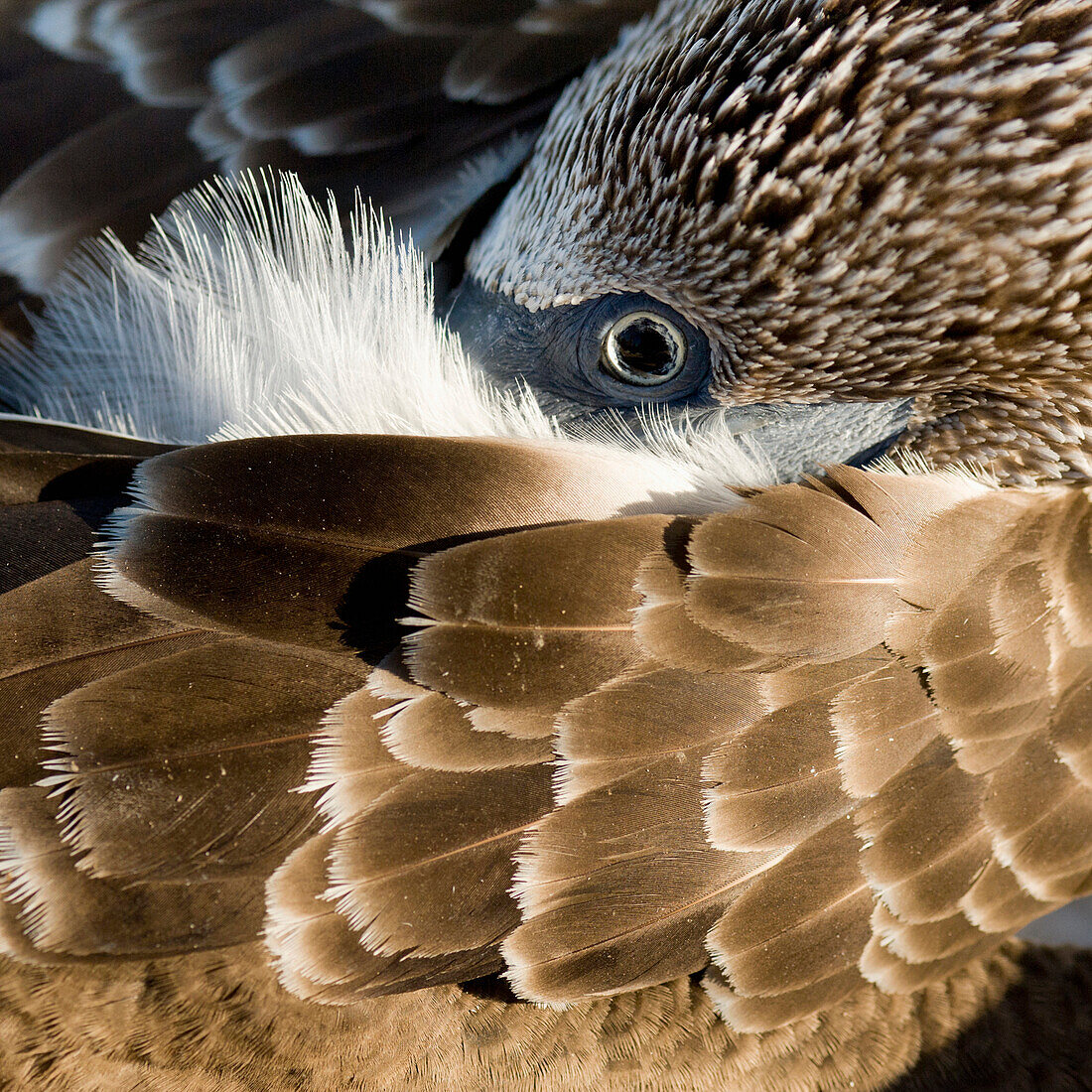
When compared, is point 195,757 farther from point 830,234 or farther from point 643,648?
point 830,234

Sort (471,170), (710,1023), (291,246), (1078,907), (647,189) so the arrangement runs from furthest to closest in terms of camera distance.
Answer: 1. (1078,907)
2. (471,170)
3. (291,246)
4. (647,189)
5. (710,1023)

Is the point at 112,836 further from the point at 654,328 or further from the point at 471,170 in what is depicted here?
the point at 471,170

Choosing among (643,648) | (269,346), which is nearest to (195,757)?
(643,648)

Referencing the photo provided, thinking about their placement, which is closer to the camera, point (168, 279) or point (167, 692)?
point (167, 692)

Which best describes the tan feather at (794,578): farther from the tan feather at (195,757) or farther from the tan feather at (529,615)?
the tan feather at (195,757)

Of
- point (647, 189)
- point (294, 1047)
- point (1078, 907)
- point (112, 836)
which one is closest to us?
point (112, 836)

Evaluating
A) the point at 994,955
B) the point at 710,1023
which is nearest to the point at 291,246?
the point at 710,1023

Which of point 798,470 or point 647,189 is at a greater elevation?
point 647,189

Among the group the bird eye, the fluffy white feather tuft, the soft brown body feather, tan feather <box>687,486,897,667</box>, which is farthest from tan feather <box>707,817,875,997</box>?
the bird eye
